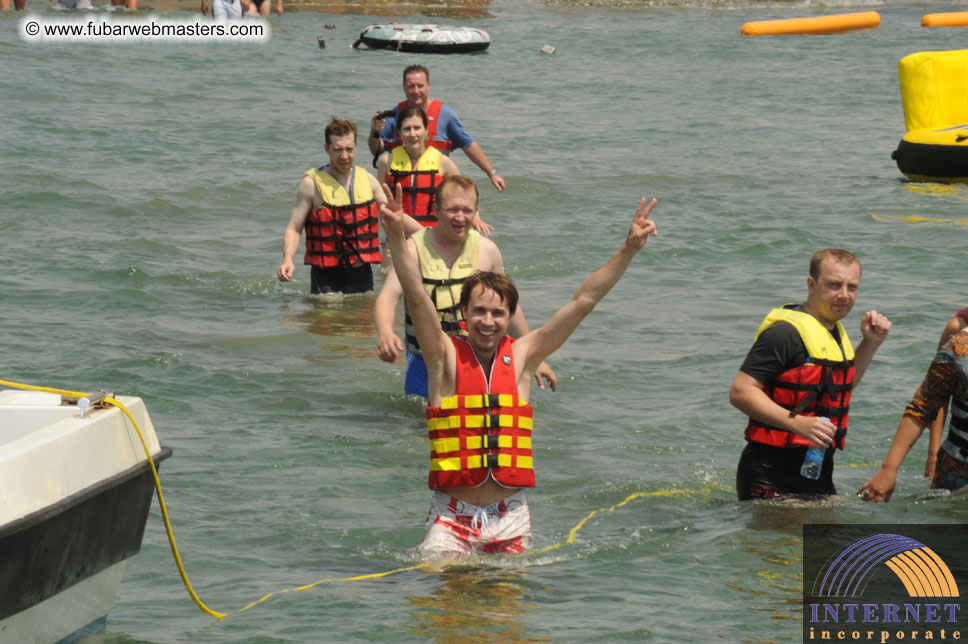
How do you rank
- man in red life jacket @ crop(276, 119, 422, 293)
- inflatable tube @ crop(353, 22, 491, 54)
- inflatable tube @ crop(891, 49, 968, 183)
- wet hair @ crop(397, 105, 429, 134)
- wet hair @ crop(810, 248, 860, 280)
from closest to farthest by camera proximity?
wet hair @ crop(810, 248, 860, 280) → wet hair @ crop(397, 105, 429, 134) → man in red life jacket @ crop(276, 119, 422, 293) → inflatable tube @ crop(891, 49, 968, 183) → inflatable tube @ crop(353, 22, 491, 54)

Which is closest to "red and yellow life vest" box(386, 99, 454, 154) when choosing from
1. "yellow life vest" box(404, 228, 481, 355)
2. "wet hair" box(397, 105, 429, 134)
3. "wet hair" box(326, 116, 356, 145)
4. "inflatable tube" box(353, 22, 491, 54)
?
"wet hair" box(397, 105, 429, 134)

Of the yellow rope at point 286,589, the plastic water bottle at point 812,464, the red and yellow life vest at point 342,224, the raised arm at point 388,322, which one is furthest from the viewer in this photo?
the red and yellow life vest at point 342,224

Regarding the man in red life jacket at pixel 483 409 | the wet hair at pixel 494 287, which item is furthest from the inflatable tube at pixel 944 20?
the wet hair at pixel 494 287

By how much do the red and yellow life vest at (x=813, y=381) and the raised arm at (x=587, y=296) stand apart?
916mm

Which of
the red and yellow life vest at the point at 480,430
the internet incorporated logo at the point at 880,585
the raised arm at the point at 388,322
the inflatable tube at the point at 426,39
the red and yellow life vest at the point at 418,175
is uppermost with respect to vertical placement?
the inflatable tube at the point at 426,39

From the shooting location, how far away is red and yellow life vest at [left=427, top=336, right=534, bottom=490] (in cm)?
587

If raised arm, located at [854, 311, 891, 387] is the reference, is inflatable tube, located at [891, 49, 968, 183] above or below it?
above

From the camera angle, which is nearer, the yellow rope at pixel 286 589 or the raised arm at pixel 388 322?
the yellow rope at pixel 286 589

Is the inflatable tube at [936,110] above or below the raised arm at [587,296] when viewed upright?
above

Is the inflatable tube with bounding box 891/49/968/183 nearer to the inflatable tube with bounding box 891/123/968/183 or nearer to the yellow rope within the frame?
the inflatable tube with bounding box 891/123/968/183

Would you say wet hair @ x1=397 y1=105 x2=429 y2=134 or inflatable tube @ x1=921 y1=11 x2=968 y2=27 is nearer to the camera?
wet hair @ x1=397 y1=105 x2=429 y2=134

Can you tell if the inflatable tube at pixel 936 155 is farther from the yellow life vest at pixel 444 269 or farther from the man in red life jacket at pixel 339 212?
the yellow life vest at pixel 444 269

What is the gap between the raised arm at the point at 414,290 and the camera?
5516 mm

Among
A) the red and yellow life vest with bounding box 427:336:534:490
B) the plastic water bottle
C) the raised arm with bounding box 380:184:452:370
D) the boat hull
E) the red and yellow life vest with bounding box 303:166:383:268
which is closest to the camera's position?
the boat hull
